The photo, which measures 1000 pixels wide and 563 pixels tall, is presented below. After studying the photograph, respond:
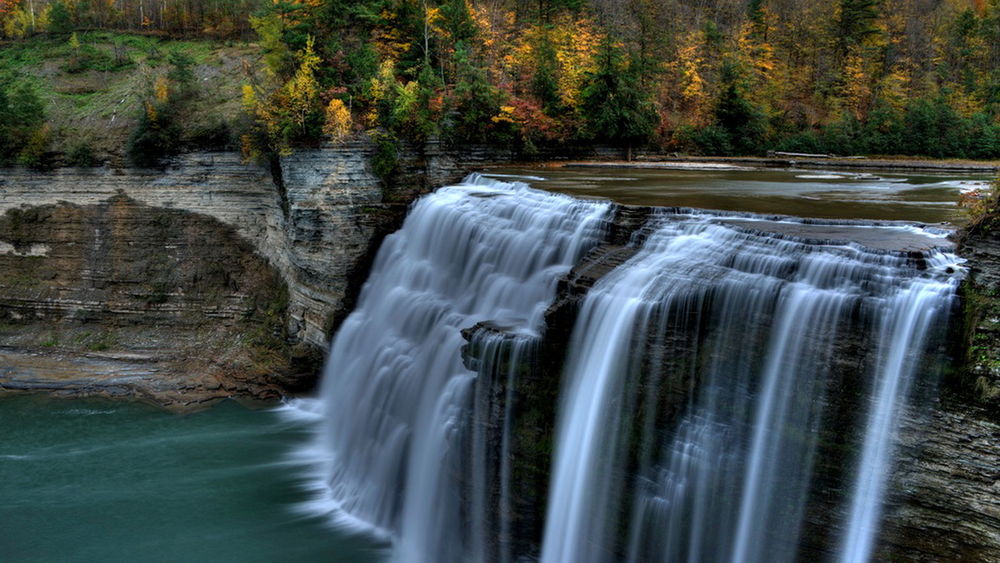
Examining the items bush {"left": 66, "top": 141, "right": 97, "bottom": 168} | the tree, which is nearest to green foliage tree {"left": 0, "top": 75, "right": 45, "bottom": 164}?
bush {"left": 66, "top": 141, "right": 97, "bottom": 168}

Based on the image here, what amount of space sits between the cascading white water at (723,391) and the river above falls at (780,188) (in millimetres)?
5240

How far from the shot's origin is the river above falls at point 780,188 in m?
16.1

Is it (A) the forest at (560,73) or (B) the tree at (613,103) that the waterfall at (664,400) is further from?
(B) the tree at (613,103)

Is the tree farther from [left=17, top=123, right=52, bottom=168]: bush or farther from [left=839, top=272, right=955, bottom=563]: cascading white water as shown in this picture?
[left=17, top=123, right=52, bottom=168]: bush

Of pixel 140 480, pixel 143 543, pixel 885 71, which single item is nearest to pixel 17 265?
pixel 140 480

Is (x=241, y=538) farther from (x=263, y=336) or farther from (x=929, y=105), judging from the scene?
(x=929, y=105)

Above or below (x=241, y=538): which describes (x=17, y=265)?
above

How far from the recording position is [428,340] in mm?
16828

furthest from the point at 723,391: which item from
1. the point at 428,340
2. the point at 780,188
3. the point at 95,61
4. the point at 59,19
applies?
the point at 59,19

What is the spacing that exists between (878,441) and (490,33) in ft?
98.1

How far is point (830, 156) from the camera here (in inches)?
1214

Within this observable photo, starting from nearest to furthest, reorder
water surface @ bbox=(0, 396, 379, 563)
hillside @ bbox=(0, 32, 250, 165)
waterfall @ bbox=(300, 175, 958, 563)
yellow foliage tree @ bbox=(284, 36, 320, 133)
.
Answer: waterfall @ bbox=(300, 175, 958, 563) < water surface @ bbox=(0, 396, 379, 563) < yellow foliage tree @ bbox=(284, 36, 320, 133) < hillside @ bbox=(0, 32, 250, 165)

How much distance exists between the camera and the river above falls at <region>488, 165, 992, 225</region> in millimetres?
16078

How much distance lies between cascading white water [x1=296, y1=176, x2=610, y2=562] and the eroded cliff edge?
1.90 m
